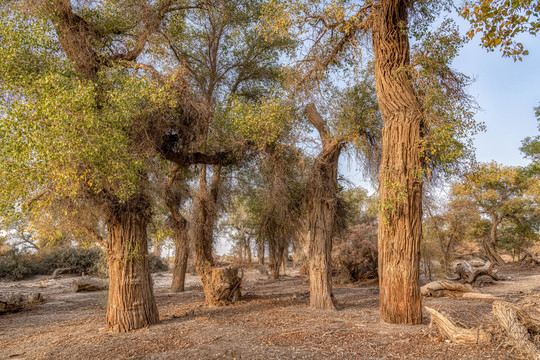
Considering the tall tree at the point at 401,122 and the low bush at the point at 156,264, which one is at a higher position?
the tall tree at the point at 401,122

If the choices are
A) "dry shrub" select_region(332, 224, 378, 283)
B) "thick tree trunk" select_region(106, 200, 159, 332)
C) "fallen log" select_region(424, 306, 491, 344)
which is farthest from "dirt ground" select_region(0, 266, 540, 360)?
"dry shrub" select_region(332, 224, 378, 283)

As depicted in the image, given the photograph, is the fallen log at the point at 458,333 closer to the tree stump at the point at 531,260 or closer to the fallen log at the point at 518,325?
the fallen log at the point at 518,325

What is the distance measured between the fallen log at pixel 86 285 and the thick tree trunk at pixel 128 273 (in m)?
8.74

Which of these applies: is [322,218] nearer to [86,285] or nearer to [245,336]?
[245,336]

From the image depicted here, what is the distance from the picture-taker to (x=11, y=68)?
5820mm

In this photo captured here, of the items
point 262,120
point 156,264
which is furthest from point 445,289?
point 156,264

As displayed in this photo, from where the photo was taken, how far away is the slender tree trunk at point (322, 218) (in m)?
8.96

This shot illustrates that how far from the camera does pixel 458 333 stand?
4805 millimetres

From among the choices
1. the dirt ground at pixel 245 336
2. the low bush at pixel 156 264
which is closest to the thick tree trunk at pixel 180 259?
the dirt ground at pixel 245 336

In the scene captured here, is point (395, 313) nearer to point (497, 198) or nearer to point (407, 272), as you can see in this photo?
point (407, 272)

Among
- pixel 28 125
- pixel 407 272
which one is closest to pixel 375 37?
pixel 407 272

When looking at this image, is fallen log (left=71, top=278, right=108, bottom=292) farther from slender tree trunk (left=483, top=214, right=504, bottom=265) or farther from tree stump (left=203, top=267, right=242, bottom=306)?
slender tree trunk (left=483, top=214, right=504, bottom=265)

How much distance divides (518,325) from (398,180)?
112 inches

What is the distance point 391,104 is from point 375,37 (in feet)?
5.11
